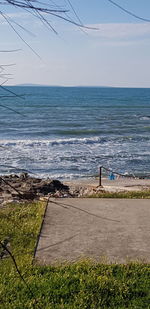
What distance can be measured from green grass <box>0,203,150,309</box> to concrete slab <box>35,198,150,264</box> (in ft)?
0.84

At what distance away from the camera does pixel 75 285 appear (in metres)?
4.62

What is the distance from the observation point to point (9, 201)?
26.8 feet

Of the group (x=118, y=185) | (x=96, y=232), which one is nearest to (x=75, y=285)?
(x=96, y=232)

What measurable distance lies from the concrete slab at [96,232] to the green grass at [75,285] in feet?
0.84

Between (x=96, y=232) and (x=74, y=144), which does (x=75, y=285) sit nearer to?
(x=96, y=232)

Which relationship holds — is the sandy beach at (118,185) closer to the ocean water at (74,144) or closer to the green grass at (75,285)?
the ocean water at (74,144)

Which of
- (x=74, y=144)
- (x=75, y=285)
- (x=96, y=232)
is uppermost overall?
(x=74, y=144)

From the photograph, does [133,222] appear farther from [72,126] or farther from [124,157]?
[72,126]

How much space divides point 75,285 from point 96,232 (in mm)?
1587

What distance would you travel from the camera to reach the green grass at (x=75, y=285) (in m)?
4.30

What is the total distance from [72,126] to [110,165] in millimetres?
21584

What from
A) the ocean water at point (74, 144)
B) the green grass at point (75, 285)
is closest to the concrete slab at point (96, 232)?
the green grass at point (75, 285)

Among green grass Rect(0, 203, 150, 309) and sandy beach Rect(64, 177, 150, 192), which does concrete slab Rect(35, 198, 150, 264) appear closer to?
green grass Rect(0, 203, 150, 309)

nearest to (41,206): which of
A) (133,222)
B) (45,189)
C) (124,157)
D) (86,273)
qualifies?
(133,222)
